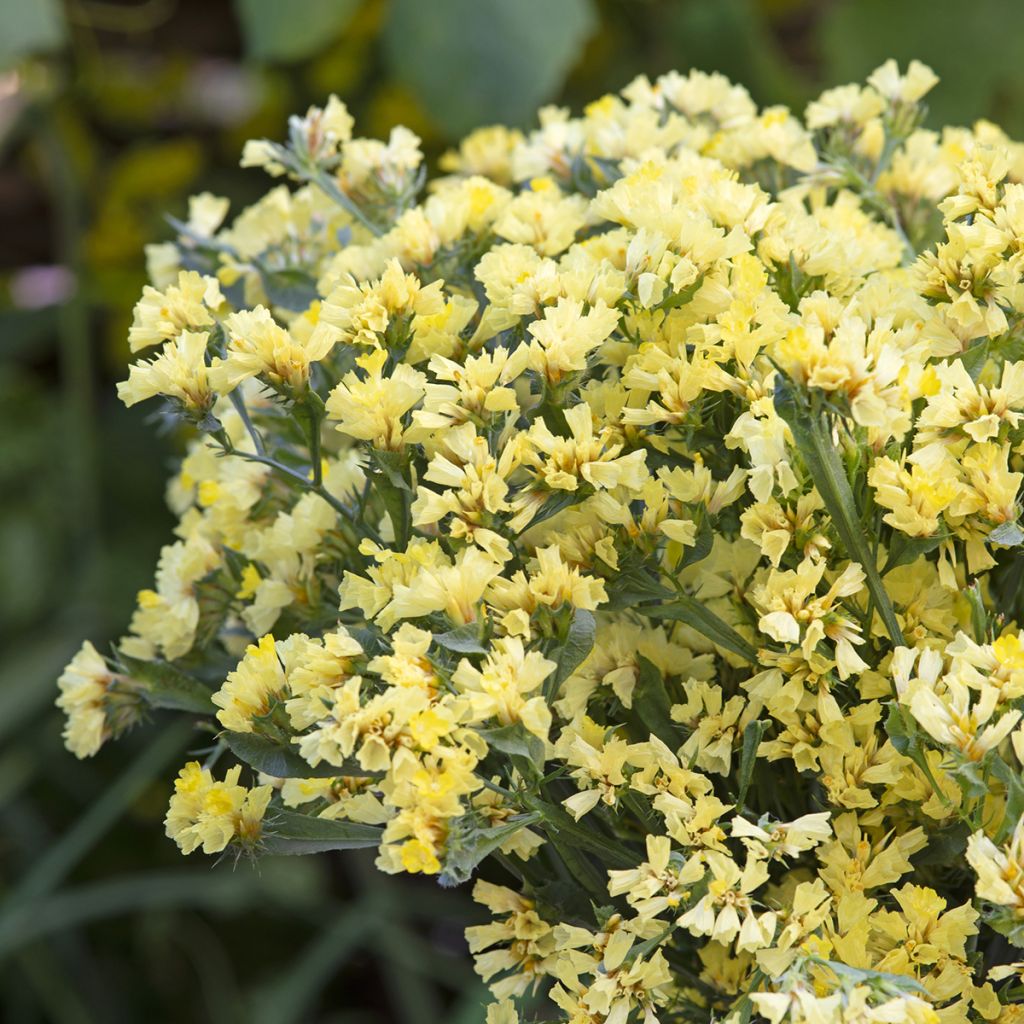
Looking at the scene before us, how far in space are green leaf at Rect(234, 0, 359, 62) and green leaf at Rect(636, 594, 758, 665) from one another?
598 mm

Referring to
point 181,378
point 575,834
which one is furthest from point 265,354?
point 575,834

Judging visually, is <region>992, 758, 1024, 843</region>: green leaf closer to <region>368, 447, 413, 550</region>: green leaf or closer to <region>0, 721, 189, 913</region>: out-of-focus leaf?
<region>368, 447, 413, 550</region>: green leaf

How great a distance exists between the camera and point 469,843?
24 cm

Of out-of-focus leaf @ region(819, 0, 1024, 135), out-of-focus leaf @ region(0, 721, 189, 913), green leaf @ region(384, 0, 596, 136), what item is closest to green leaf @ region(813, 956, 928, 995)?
out-of-focus leaf @ region(0, 721, 189, 913)

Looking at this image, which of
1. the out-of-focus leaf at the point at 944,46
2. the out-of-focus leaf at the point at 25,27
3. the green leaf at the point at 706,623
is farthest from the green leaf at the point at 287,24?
the green leaf at the point at 706,623

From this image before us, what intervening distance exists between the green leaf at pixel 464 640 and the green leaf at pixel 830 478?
75 millimetres

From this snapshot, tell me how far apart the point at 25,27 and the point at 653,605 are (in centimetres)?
56

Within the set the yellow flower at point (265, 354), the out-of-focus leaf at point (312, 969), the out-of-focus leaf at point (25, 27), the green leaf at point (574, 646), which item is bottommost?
the out-of-focus leaf at point (312, 969)

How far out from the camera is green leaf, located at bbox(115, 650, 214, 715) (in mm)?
311

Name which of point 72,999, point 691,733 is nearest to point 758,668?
point 691,733

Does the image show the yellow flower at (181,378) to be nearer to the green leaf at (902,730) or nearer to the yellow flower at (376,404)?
the yellow flower at (376,404)

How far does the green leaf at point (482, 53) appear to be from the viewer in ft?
2.42

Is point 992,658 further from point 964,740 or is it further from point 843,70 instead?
point 843,70

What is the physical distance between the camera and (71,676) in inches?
12.5
